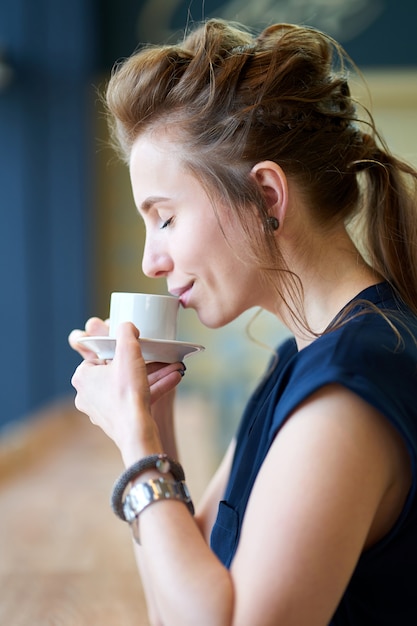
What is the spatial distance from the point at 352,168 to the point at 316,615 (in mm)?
631

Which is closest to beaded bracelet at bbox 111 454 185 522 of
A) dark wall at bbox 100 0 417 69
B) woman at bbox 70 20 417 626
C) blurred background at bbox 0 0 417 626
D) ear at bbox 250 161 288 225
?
woman at bbox 70 20 417 626

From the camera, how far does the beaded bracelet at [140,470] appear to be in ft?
2.93

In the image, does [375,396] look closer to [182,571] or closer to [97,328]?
[182,571]

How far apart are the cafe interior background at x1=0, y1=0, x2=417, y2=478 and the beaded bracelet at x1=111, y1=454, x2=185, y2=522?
3285 millimetres

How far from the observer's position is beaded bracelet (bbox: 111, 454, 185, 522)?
2.93 ft

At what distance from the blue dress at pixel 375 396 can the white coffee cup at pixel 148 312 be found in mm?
205

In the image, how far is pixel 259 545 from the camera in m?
0.79

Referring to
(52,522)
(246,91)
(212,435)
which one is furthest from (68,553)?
(212,435)

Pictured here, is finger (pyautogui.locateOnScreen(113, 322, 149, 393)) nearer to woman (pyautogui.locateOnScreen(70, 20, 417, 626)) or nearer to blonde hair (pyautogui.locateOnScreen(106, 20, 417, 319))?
woman (pyautogui.locateOnScreen(70, 20, 417, 626))

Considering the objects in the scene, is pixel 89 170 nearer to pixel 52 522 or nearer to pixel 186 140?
pixel 52 522

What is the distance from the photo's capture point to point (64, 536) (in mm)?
1735

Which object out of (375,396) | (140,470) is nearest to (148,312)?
(140,470)

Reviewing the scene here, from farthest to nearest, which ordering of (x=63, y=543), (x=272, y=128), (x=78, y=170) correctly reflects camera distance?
(x=78, y=170) → (x=63, y=543) → (x=272, y=128)

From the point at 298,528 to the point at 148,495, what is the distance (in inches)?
7.3
